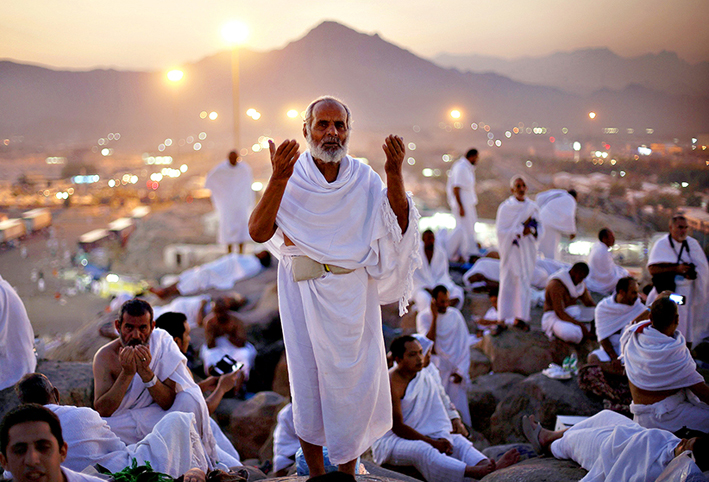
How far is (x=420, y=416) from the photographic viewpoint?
157 inches

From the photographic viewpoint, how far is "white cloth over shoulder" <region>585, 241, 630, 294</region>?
789 cm

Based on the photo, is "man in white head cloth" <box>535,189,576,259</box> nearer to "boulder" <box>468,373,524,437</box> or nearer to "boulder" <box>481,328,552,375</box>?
"boulder" <box>481,328,552,375</box>

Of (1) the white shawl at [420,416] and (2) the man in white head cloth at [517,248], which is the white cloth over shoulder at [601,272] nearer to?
(2) the man in white head cloth at [517,248]

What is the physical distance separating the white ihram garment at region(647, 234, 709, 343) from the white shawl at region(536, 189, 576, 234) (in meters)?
3.46

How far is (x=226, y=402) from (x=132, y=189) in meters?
18.8

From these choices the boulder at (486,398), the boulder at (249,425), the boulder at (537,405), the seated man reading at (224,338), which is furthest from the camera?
the seated man reading at (224,338)

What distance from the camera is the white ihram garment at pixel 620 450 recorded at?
267cm

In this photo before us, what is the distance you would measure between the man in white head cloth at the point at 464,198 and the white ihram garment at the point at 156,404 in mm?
6494

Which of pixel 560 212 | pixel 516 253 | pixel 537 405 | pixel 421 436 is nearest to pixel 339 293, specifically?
pixel 421 436

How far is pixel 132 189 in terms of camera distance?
72.3 ft

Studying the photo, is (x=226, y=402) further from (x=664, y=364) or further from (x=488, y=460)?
(x=664, y=364)

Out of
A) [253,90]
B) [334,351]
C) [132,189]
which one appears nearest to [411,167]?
[253,90]

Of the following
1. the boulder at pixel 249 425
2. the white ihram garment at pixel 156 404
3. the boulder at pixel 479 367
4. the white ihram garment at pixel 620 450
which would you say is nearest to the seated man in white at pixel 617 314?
the boulder at pixel 479 367

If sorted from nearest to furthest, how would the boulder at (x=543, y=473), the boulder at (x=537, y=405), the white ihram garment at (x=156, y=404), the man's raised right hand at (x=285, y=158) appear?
the man's raised right hand at (x=285, y=158) → the boulder at (x=543, y=473) → the white ihram garment at (x=156, y=404) → the boulder at (x=537, y=405)
